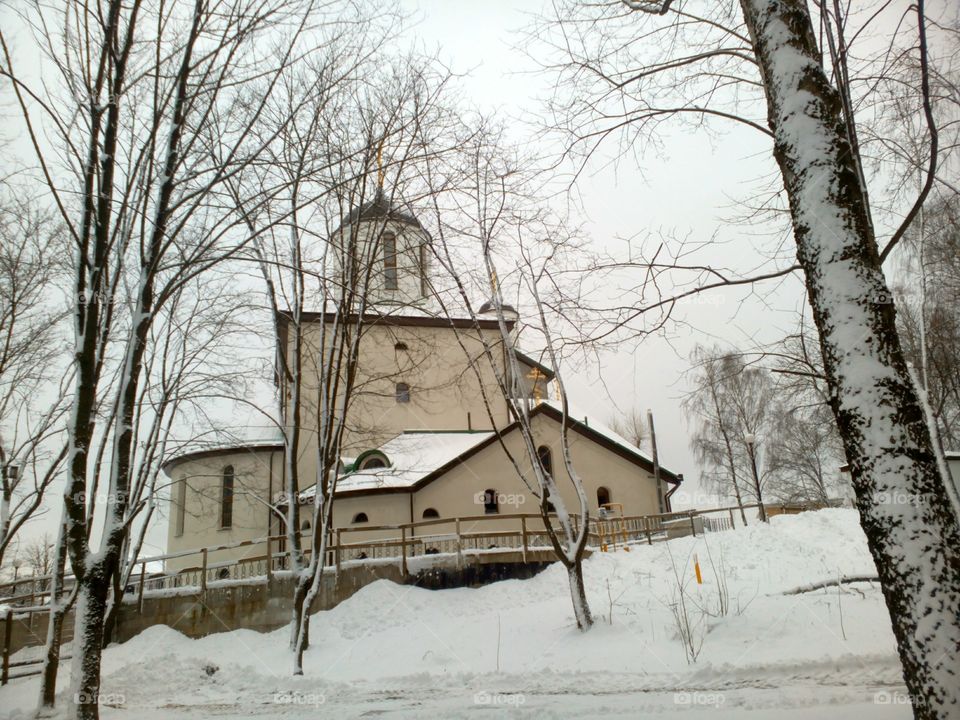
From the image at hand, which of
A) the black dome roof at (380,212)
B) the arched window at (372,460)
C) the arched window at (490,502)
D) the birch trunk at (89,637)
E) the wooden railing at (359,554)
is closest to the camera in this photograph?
the birch trunk at (89,637)

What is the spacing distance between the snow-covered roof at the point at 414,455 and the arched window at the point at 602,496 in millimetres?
5109

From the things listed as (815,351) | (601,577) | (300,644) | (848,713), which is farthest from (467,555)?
(848,713)

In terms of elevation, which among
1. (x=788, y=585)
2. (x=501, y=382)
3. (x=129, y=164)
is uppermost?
(x=129, y=164)

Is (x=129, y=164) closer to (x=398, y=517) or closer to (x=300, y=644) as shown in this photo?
(x=300, y=644)

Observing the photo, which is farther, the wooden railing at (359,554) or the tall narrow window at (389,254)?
the wooden railing at (359,554)

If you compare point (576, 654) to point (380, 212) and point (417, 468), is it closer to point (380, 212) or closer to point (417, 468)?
point (380, 212)

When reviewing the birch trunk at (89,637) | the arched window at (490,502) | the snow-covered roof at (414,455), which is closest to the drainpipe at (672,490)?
the arched window at (490,502)

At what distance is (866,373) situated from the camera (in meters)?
3.70

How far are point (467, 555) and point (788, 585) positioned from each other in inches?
324

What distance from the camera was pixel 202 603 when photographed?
1702cm

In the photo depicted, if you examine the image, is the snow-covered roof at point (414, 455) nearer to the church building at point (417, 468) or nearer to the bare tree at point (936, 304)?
the church building at point (417, 468)

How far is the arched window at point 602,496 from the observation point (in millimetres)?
25297

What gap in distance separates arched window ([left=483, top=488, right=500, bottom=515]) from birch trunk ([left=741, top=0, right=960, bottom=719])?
21.1m

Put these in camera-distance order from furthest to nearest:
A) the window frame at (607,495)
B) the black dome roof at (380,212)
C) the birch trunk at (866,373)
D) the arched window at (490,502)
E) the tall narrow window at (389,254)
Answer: the window frame at (607,495) < the arched window at (490,502) < the black dome roof at (380,212) < the tall narrow window at (389,254) < the birch trunk at (866,373)
